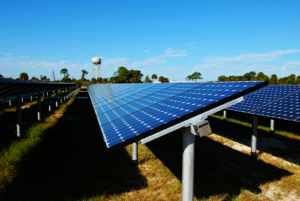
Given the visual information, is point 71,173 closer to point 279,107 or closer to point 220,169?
point 220,169

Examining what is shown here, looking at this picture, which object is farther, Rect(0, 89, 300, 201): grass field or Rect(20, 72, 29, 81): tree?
Rect(20, 72, 29, 81): tree

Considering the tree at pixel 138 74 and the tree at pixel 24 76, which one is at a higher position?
the tree at pixel 138 74

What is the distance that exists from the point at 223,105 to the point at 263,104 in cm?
734

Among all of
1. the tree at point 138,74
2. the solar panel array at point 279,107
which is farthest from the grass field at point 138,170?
the tree at point 138,74

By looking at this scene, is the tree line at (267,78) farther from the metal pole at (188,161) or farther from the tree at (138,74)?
the metal pole at (188,161)

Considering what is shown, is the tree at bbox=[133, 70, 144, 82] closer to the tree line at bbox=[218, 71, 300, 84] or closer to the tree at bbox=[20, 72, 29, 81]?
the tree line at bbox=[218, 71, 300, 84]

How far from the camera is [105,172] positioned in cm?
770

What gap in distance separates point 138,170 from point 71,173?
8.93 ft

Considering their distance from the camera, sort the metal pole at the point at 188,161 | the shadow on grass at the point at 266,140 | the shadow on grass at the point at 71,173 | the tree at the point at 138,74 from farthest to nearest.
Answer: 1. the tree at the point at 138,74
2. the shadow on grass at the point at 266,140
3. the shadow on grass at the point at 71,173
4. the metal pole at the point at 188,161

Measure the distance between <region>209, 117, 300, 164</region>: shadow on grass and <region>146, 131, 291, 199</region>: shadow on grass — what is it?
1851 mm

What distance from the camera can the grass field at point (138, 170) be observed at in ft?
20.7

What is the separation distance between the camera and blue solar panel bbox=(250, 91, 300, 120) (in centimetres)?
802

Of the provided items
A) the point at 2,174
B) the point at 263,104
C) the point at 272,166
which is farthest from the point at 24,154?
the point at 263,104

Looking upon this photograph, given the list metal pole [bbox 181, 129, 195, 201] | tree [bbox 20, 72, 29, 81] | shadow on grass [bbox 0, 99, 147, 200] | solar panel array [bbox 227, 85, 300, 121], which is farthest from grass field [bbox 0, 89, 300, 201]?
tree [bbox 20, 72, 29, 81]
